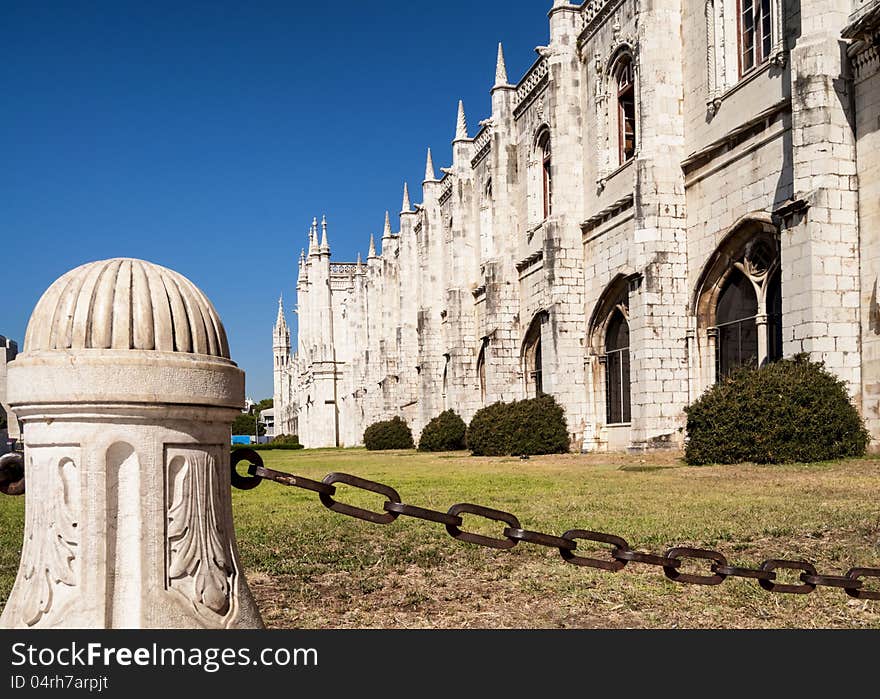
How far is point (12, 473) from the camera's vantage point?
7.89 ft

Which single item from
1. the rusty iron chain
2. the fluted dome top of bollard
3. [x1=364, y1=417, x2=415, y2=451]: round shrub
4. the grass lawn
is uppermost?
the fluted dome top of bollard

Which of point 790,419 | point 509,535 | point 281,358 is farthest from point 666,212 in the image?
point 281,358

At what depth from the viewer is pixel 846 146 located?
43.2 feet

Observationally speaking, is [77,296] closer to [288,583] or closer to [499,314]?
[288,583]

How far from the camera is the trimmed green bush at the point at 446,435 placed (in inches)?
1203

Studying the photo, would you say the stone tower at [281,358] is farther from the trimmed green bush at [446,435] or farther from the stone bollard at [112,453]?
the stone bollard at [112,453]

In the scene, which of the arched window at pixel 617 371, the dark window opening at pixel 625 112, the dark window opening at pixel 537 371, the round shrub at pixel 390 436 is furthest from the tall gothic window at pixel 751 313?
the round shrub at pixel 390 436

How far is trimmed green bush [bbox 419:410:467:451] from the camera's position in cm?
3055

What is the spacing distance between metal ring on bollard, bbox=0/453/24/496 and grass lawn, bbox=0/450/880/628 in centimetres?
206

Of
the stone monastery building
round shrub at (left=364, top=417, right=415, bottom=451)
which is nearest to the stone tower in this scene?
round shrub at (left=364, top=417, right=415, bottom=451)

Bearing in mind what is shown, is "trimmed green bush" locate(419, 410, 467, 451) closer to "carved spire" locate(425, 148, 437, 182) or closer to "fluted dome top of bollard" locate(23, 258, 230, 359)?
"carved spire" locate(425, 148, 437, 182)

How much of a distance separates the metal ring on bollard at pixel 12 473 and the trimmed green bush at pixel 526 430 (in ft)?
65.1

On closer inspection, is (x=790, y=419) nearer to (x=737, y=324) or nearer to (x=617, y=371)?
(x=737, y=324)

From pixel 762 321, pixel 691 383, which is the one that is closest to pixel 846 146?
pixel 762 321
